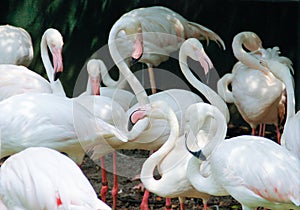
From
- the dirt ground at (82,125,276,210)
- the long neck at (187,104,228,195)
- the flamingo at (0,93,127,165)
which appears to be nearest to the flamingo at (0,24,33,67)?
the dirt ground at (82,125,276,210)

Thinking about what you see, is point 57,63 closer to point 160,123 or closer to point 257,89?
point 160,123

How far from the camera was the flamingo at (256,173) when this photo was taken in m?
4.98

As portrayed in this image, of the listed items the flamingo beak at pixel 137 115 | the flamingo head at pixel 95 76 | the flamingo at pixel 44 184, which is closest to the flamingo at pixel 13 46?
the flamingo head at pixel 95 76

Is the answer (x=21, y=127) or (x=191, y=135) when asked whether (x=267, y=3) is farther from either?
(x=21, y=127)

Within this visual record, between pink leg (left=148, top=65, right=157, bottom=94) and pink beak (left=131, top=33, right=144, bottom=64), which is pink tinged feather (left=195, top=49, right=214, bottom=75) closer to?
pink beak (left=131, top=33, right=144, bottom=64)

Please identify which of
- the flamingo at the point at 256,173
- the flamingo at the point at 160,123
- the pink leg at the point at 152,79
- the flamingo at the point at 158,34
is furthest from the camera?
the pink leg at the point at 152,79

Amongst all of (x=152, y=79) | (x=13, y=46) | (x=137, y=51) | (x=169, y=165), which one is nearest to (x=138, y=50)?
(x=137, y=51)

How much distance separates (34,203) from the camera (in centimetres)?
444

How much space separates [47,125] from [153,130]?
892 millimetres

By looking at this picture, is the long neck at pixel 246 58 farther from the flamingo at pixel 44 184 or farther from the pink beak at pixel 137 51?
the flamingo at pixel 44 184

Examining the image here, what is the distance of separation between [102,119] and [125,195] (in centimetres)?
138

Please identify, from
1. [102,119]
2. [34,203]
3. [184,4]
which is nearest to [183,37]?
[184,4]

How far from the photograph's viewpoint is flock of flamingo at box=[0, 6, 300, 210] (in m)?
4.52

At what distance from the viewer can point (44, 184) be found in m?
4.42
